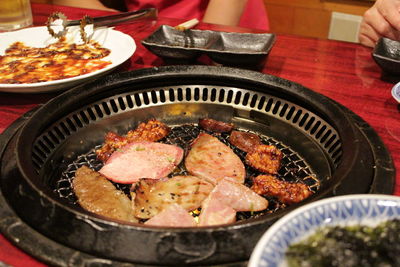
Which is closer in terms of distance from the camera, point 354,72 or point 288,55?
point 354,72

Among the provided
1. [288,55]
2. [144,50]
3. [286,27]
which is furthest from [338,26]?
[144,50]

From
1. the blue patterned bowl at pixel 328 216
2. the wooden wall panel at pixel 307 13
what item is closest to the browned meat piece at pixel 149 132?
the blue patterned bowl at pixel 328 216

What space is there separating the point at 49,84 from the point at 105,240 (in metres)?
1.17

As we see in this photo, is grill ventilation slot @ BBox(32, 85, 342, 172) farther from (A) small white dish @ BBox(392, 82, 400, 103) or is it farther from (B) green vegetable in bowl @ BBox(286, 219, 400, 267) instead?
(B) green vegetable in bowl @ BBox(286, 219, 400, 267)

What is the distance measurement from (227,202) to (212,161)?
1.15 ft

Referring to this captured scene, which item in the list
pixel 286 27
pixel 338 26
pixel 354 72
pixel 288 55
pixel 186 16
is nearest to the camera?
pixel 354 72

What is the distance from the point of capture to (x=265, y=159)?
1827mm

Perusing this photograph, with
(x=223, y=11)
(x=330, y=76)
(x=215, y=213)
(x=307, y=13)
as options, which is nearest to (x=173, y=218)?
(x=215, y=213)

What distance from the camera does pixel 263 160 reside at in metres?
1.83

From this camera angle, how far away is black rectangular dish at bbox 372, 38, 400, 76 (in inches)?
90.6

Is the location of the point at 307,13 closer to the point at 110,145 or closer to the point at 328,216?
the point at 110,145

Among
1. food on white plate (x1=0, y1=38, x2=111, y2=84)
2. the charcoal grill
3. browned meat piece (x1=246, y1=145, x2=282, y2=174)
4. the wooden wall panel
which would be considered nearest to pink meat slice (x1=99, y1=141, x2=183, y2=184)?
the charcoal grill

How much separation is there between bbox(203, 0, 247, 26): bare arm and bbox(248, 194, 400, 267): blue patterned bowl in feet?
10.3

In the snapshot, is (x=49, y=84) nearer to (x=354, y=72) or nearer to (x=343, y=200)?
(x=343, y=200)
